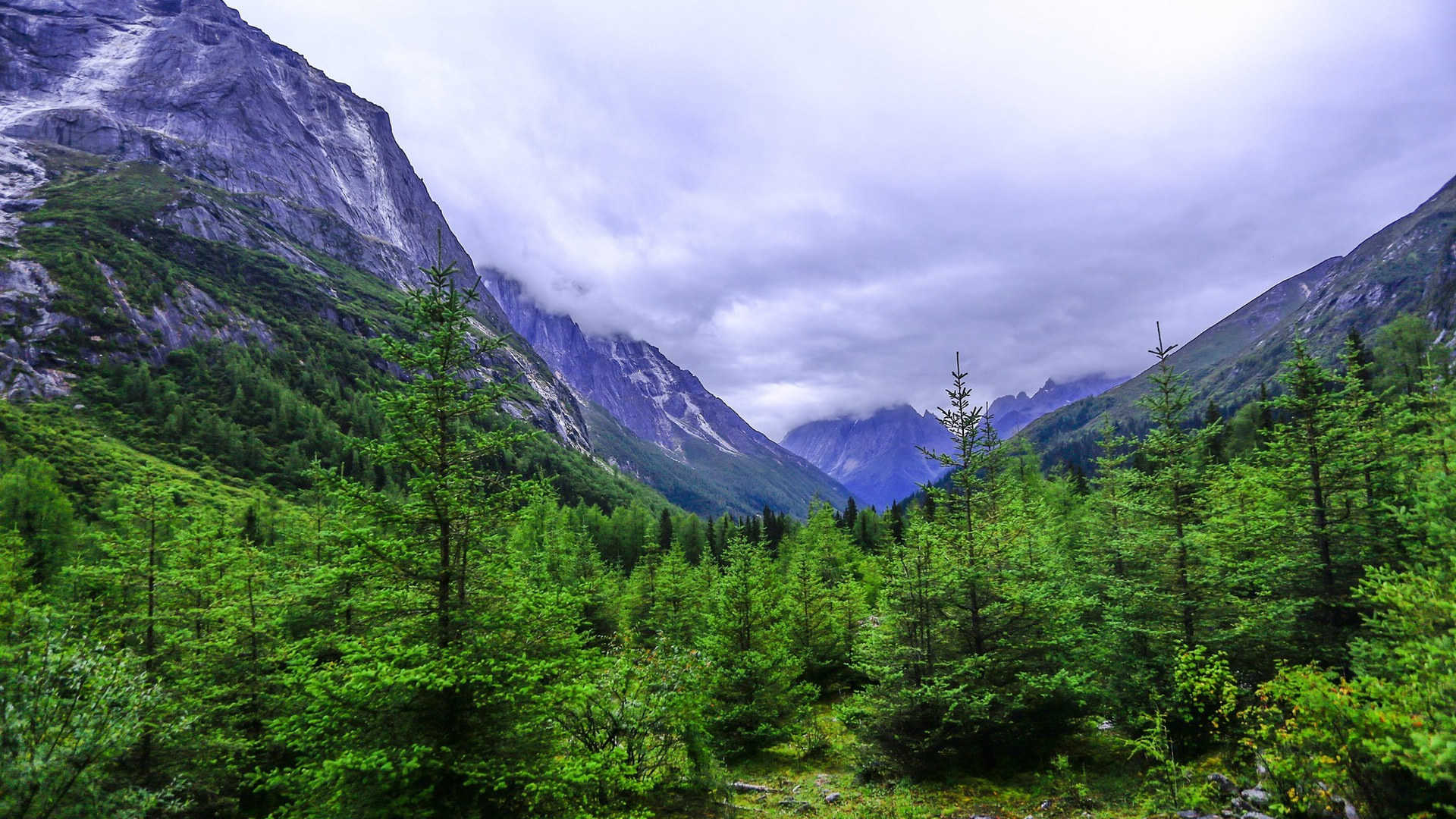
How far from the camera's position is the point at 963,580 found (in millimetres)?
17375

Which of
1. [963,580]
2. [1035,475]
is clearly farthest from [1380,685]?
[1035,475]

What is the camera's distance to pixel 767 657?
70.2 ft

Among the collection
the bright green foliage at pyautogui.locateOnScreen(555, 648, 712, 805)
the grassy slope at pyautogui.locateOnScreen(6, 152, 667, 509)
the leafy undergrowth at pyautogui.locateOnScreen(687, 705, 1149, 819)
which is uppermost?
the grassy slope at pyautogui.locateOnScreen(6, 152, 667, 509)

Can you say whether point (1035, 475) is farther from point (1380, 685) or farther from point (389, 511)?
point (389, 511)

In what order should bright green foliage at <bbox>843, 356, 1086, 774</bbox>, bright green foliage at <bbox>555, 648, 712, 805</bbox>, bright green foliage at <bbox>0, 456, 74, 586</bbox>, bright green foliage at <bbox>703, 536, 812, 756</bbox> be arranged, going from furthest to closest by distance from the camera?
bright green foliage at <bbox>0, 456, 74, 586</bbox>
bright green foliage at <bbox>703, 536, 812, 756</bbox>
bright green foliage at <bbox>843, 356, 1086, 774</bbox>
bright green foliage at <bbox>555, 648, 712, 805</bbox>

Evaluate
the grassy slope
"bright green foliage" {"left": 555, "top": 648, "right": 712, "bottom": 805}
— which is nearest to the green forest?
"bright green foliage" {"left": 555, "top": 648, "right": 712, "bottom": 805}

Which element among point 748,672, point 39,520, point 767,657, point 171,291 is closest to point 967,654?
point 767,657

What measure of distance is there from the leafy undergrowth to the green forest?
0.41 ft

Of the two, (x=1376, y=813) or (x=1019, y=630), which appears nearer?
(x=1376, y=813)

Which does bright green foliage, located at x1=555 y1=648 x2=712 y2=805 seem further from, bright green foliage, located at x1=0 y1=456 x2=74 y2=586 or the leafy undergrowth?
bright green foliage, located at x1=0 y1=456 x2=74 y2=586

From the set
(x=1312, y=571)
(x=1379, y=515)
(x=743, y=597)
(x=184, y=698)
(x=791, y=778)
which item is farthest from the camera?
(x=743, y=597)

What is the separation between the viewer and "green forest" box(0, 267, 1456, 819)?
980 cm

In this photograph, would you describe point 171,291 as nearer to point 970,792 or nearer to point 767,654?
point 767,654

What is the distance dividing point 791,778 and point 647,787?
9305 millimetres
